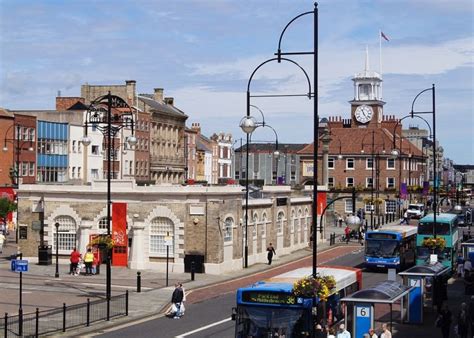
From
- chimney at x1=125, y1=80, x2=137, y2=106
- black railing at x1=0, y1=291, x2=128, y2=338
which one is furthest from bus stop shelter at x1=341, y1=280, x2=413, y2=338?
chimney at x1=125, y1=80, x2=137, y2=106

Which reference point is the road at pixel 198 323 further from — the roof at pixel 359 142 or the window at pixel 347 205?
the roof at pixel 359 142

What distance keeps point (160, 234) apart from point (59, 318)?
1924cm

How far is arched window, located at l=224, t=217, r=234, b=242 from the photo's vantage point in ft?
167

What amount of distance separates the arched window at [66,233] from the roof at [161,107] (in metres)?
46.7

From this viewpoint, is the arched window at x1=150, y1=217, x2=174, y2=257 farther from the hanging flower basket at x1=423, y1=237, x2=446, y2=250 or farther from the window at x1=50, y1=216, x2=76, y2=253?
the hanging flower basket at x1=423, y1=237, x2=446, y2=250

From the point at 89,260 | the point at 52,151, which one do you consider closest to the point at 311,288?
the point at 89,260

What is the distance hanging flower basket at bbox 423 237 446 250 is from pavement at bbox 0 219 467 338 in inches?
86.2

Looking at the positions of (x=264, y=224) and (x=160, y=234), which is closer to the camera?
(x=160, y=234)

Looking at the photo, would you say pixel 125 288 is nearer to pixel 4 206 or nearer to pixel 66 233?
pixel 66 233

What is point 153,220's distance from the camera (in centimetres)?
5081

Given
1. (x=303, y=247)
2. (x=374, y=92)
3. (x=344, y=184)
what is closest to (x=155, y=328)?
(x=303, y=247)

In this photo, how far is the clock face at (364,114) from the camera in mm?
136750

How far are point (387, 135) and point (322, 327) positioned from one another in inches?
4166

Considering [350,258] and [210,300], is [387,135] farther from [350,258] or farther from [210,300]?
[210,300]
